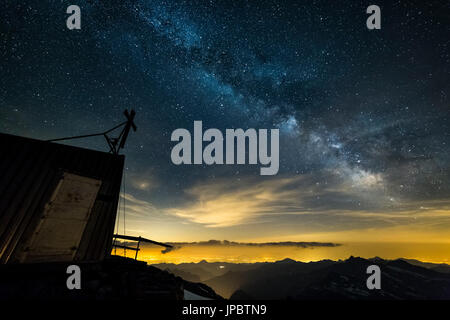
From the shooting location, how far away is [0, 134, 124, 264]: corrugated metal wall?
19.7 ft

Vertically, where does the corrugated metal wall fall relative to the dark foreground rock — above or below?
above

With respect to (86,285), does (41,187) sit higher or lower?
higher

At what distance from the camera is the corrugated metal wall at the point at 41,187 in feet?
19.7

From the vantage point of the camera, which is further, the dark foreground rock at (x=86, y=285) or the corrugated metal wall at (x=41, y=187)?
the corrugated metal wall at (x=41, y=187)

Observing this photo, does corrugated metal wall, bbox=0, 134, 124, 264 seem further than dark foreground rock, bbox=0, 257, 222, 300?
Yes

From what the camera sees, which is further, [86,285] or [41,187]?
[41,187]

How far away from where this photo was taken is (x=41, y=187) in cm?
692

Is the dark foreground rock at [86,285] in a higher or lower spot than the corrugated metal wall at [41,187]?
lower
